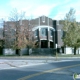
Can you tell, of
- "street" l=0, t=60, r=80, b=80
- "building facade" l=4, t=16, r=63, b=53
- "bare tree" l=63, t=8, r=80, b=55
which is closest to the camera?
"street" l=0, t=60, r=80, b=80

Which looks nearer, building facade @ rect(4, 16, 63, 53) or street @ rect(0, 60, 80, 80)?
street @ rect(0, 60, 80, 80)

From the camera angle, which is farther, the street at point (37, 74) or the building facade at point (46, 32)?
the building facade at point (46, 32)

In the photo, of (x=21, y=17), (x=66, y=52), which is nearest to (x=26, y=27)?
(x=21, y=17)

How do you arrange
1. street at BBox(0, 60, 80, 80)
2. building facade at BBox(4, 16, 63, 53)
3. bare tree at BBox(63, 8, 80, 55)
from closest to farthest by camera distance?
1. street at BBox(0, 60, 80, 80)
2. bare tree at BBox(63, 8, 80, 55)
3. building facade at BBox(4, 16, 63, 53)

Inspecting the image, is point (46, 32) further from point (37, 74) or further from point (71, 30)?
point (37, 74)

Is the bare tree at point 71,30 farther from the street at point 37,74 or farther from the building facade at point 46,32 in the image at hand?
the street at point 37,74

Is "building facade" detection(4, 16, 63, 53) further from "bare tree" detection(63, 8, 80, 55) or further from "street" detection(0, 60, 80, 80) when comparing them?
"street" detection(0, 60, 80, 80)

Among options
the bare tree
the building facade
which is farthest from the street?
the building facade

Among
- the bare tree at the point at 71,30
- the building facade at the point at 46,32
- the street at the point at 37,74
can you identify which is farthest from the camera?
the building facade at the point at 46,32

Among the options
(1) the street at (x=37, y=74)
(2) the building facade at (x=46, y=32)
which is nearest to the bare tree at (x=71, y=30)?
(2) the building facade at (x=46, y=32)

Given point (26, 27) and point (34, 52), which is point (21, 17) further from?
point (34, 52)

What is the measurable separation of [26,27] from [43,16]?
15.0m

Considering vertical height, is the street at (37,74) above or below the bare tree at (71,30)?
below

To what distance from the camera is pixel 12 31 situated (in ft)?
187
